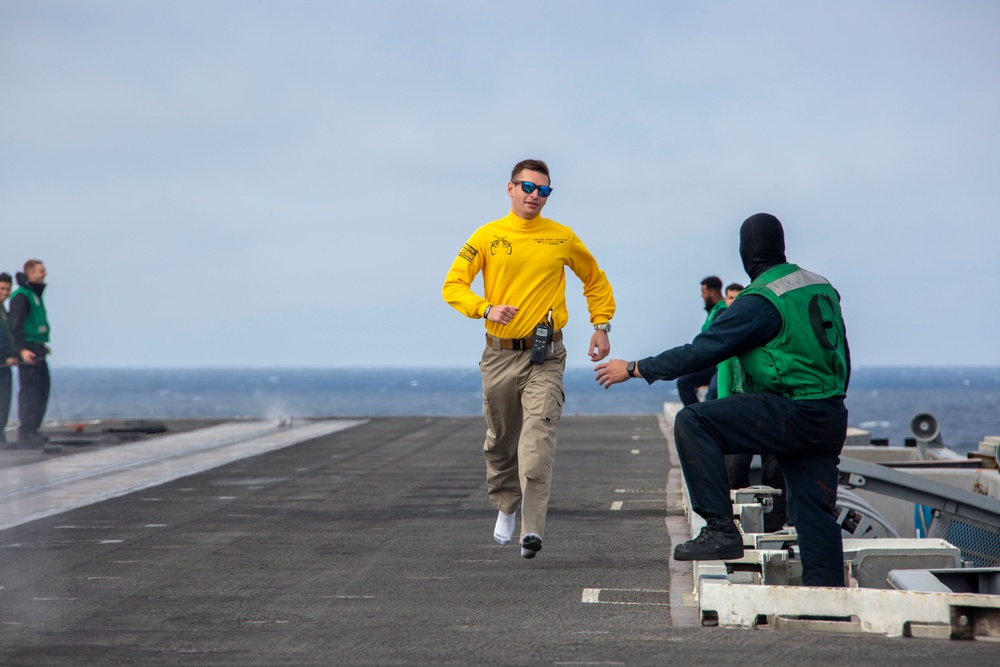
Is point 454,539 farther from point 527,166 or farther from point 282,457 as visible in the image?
point 282,457

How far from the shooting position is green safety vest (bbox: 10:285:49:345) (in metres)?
17.6

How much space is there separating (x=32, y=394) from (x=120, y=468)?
14.6 ft

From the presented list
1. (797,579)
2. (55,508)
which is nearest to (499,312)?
(797,579)

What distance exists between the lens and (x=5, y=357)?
690 inches

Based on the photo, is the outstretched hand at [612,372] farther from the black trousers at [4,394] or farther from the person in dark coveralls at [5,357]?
the black trousers at [4,394]

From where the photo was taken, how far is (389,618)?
5.77m

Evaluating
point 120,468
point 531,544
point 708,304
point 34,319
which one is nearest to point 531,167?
point 531,544

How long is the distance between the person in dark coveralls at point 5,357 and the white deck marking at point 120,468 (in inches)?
61.6

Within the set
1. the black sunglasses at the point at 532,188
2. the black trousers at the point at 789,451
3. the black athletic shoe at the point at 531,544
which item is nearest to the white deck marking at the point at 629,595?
the black trousers at the point at 789,451

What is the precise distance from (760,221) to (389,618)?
2.69 metres

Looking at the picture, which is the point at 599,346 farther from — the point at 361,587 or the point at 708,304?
the point at 708,304

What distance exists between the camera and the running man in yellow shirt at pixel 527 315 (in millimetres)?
7250

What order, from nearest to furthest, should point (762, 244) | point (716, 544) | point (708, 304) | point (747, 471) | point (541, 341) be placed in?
point (716, 544) < point (762, 244) < point (541, 341) < point (747, 471) < point (708, 304)

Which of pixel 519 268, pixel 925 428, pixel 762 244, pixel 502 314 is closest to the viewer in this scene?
pixel 762 244
